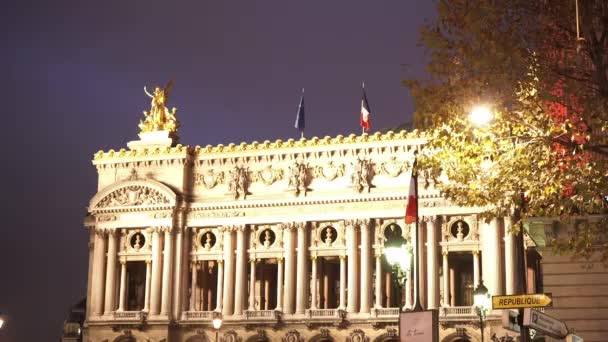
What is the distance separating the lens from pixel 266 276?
214 ft

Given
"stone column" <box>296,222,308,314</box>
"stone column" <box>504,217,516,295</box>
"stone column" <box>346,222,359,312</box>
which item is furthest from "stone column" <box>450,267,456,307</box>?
"stone column" <box>296,222,308,314</box>

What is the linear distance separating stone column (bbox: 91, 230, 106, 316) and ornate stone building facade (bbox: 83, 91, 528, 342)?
0.08m

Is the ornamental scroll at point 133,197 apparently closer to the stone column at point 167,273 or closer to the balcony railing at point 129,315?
the stone column at point 167,273

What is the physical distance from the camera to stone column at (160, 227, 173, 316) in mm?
62125

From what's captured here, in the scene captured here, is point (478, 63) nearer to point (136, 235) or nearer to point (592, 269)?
point (592, 269)

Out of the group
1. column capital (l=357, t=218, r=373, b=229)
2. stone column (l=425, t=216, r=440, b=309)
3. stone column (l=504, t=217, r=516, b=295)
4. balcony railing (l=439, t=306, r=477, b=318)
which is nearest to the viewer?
stone column (l=504, t=217, r=516, b=295)

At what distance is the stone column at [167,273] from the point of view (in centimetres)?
6212

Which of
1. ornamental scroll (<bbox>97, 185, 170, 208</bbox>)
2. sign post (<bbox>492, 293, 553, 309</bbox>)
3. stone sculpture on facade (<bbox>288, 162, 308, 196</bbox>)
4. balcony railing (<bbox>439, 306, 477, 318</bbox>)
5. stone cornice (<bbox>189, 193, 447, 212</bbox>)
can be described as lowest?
sign post (<bbox>492, 293, 553, 309</bbox>)

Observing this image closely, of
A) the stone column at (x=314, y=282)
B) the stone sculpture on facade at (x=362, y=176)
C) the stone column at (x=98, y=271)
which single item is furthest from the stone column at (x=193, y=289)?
the stone sculpture on facade at (x=362, y=176)

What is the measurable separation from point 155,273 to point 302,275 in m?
9.09

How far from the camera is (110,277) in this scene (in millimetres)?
64000

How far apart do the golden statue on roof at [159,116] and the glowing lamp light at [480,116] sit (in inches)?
1694

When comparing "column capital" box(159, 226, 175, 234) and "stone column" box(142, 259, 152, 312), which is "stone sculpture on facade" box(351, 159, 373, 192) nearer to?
"column capital" box(159, 226, 175, 234)

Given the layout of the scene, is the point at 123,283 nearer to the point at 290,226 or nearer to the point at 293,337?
the point at 290,226
